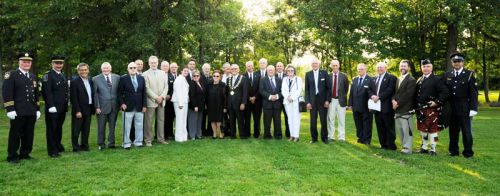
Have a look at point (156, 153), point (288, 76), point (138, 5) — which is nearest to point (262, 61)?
point (288, 76)

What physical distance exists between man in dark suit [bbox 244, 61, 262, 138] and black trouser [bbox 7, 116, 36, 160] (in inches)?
184

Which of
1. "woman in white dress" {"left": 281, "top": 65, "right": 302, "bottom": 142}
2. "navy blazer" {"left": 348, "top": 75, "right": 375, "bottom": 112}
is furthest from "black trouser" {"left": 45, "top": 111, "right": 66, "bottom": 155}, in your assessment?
"navy blazer" {"left": 348, "top": 75, "right": 375, "bottom": 112}

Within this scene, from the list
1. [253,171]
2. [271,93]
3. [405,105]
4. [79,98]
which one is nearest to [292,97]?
[271,93]

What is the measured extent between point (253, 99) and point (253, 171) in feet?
12.6

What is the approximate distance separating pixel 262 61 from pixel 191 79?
1.72m

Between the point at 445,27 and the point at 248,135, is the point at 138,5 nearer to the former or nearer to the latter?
the point at 248,135

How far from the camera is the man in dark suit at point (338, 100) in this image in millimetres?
9914

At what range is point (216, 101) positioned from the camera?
1004 centimetres

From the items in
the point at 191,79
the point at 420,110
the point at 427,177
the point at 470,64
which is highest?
the point at 470,64

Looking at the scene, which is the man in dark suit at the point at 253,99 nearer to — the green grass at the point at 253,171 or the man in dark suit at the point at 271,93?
the man in dark suit at the point at 271,93

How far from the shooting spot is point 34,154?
8.12 metres

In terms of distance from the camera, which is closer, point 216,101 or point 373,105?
point 373,105

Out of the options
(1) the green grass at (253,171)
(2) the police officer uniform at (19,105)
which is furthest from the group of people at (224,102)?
(1) the green grass at (253,171)

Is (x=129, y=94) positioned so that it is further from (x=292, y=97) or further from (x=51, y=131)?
(x=292, y=97)
